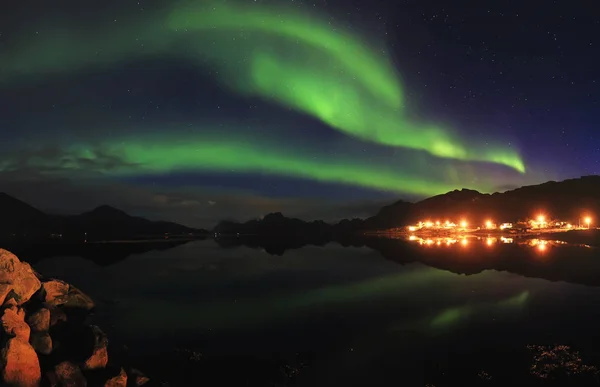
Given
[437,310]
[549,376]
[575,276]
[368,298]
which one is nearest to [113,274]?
[368,298]

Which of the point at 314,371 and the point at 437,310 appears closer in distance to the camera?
the point at 314,371

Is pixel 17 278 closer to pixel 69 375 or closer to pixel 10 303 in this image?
pixel 10 303

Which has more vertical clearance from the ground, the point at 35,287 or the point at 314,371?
the point at 35,287

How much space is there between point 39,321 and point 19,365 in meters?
6.21

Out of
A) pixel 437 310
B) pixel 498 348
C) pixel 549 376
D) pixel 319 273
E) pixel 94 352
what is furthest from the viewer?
pixel 319 273

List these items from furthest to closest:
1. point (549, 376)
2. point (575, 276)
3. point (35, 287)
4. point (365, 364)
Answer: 1. point (575, 276)
2. point (35, 287)
3. point (365, 364)
4. point (549, 376)

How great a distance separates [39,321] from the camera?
2420 cm

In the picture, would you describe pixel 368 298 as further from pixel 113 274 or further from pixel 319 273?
pixel 113 274

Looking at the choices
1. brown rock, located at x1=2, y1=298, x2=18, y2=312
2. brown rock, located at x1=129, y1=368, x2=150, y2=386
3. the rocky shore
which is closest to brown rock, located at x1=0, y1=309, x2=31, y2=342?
the rocky shore

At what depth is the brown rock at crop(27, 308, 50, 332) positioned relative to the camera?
77.6 feet

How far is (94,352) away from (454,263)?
69218 mm

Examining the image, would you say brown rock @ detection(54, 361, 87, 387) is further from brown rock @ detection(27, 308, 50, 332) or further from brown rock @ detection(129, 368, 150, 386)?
brown rock @ detection(27, 308, 50, 332)

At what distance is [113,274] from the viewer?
249ft

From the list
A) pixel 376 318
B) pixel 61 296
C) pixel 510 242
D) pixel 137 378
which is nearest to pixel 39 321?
pixel 137 378
